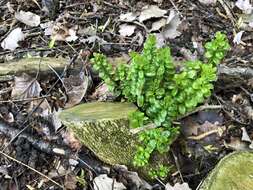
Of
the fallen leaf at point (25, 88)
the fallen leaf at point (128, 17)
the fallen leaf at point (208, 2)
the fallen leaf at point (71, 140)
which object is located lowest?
the fallen leaf at point (71, 140)

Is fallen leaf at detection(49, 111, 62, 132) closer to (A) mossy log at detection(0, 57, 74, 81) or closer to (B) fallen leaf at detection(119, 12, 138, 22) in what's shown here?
(A) mossy log at detection(0, 57, 74, 81)

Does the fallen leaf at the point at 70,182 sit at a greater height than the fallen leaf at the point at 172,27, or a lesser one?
lesser

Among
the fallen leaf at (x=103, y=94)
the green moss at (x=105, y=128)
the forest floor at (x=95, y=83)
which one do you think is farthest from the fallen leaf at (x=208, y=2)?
the green moss at (x=105, y=128)

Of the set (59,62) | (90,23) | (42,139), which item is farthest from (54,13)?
(42,139)

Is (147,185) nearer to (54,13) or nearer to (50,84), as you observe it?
(50,84)

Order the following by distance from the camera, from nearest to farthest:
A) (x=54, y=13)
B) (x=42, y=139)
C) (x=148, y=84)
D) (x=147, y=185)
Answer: (x=148, y=84) → (x=147, y=185) → (x=42, y=139) → (x=54, y=13)

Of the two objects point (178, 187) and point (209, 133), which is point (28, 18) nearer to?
point (209, 133)

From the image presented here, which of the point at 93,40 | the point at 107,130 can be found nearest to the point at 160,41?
the point at 93,40

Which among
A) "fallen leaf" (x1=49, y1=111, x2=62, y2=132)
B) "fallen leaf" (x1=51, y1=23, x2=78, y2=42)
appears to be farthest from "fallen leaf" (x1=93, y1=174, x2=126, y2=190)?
"fallen leaf" (x1=51, y1=23, x2=78, y2=42)

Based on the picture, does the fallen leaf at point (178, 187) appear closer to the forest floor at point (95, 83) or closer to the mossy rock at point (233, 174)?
the forest floor at point (95, 83)
